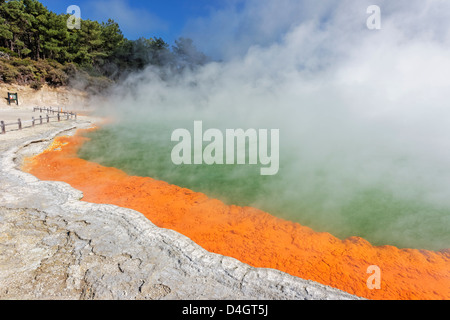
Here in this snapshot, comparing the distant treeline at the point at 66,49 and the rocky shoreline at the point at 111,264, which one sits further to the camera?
the distant treeline at the point at 66,49

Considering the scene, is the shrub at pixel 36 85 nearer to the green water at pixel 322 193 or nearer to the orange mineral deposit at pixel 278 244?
the green water at pixel 322 193

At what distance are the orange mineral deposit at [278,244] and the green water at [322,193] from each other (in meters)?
0.49

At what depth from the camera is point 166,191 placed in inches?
252

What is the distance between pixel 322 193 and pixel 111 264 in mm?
6021

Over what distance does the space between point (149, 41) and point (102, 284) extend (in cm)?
4072

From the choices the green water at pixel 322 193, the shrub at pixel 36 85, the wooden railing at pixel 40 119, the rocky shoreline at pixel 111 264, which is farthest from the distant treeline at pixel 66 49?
the rocky shoreline at pixel 111 264

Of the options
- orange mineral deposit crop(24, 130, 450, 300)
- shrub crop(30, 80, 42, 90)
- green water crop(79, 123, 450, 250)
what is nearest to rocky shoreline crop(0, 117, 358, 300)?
orange mineral deposit crop(24, 130, 450, 300)

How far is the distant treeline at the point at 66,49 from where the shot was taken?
23312mm

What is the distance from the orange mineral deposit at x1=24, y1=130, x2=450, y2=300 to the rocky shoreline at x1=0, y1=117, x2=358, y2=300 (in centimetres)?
87

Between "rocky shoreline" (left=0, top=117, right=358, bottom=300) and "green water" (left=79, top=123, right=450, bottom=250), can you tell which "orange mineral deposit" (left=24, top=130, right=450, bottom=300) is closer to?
"green water" (left=79, top=123, right=450, bottom=250)

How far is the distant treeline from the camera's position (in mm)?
23312

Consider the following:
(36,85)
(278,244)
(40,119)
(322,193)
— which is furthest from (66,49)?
(278,244)

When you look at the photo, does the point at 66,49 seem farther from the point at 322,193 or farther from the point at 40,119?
the point at 322,193
